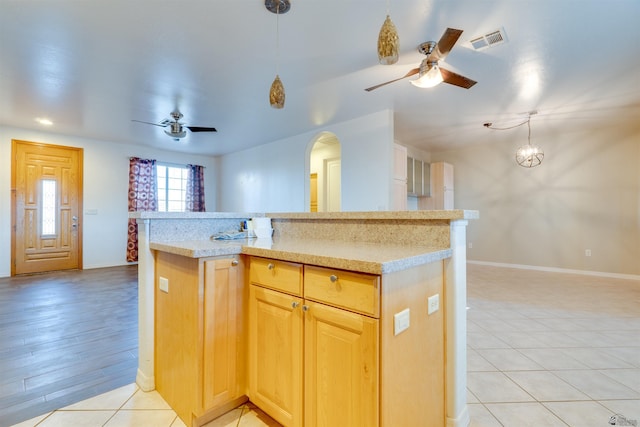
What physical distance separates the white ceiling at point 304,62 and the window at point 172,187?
199cm

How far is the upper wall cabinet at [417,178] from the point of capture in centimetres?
580

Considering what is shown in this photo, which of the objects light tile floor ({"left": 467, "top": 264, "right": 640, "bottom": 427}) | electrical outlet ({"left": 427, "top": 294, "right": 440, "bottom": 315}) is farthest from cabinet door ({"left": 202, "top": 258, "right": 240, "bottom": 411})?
light tile floor ({"left": 467, "top": 264, "right": 640, "bottom": 427})

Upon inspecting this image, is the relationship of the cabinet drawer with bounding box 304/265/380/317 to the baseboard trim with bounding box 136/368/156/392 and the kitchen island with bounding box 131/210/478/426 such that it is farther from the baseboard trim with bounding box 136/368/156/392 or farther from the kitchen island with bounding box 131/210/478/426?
the baseboard trim with bounding box 136/368/156/392

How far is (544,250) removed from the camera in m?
5.80

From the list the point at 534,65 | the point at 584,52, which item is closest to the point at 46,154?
the point at 534,65

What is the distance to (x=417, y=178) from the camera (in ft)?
19.8

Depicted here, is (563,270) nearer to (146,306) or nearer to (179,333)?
(179,333)

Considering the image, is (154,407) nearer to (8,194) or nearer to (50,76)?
(50,76)

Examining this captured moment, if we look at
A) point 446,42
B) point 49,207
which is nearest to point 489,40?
point 446,42

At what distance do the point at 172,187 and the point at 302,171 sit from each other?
11.8 feet

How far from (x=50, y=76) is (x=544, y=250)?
8333 mm

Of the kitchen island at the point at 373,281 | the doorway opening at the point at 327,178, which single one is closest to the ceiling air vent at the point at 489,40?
the kitchen island at the point at 373,281

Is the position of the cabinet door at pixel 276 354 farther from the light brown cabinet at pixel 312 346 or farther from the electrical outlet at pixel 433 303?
the electrical outlet at pixel 433 303

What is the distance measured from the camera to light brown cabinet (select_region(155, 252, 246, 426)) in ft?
4.74
